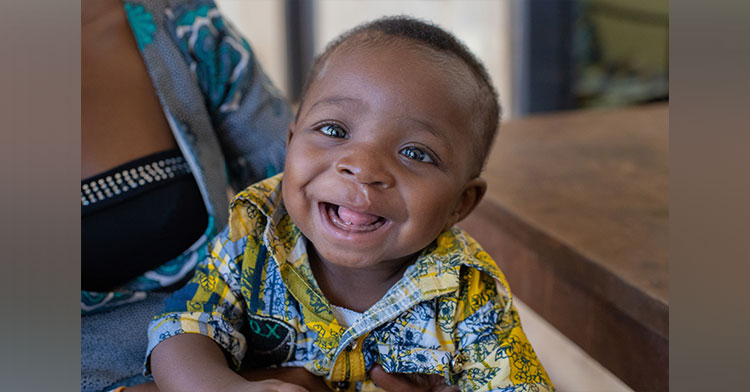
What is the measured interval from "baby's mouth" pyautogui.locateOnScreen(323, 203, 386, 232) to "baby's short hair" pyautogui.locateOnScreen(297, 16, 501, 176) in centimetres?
16

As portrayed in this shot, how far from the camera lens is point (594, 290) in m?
1.00

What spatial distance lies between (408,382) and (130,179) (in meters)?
0.40

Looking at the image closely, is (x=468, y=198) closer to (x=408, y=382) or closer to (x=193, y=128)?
(x=408, y=382)

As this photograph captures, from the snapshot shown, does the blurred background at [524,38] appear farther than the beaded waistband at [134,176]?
Yes

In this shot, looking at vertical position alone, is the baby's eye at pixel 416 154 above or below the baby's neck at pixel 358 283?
above

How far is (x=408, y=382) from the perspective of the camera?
31.1 inches

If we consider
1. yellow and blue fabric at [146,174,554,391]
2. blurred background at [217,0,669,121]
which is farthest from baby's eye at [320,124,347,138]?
blurred background at [217,0,669,121]

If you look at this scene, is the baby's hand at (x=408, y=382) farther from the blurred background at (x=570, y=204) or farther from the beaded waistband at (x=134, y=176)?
the beaded waistband at (x=134, y=176)

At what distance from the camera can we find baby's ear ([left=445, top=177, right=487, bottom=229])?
839mm

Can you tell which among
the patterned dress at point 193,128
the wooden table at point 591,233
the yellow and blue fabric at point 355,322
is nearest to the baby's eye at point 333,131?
the yellow and blue fabric at point 355,322

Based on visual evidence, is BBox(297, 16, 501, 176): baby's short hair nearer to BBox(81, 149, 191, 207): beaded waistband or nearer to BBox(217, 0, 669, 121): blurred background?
BBox(81, 149, 191, 207): beaded waistband

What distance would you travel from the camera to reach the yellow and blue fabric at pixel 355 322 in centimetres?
76

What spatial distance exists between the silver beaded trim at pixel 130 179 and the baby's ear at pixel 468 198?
352 mm

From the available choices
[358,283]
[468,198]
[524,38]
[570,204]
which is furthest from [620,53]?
[358,283]
